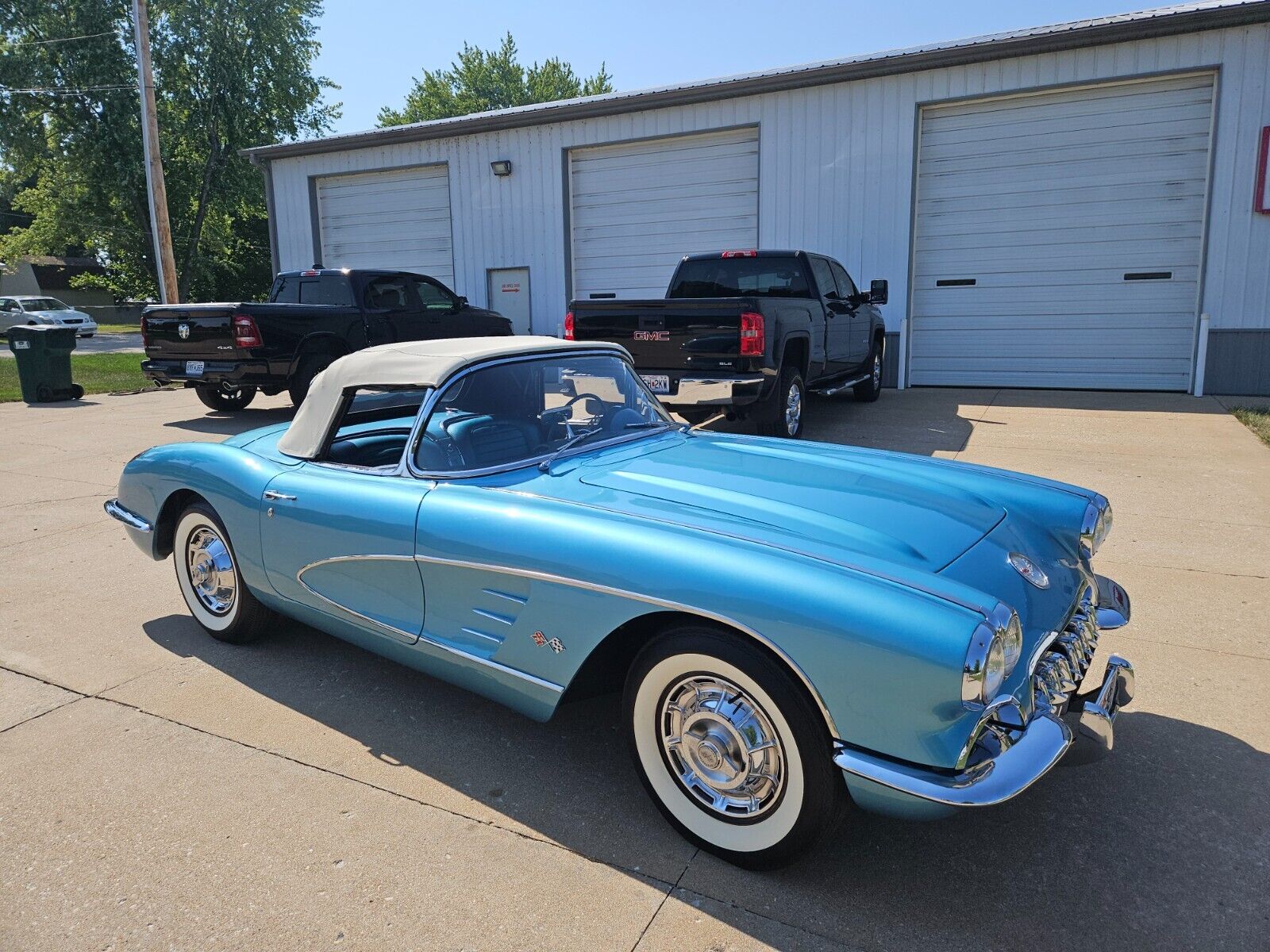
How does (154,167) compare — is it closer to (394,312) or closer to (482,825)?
(394,312)

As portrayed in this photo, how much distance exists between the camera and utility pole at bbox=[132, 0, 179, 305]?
18719 millimetres

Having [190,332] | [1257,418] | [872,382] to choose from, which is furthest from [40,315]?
[1257,418]

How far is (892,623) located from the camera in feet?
6.63

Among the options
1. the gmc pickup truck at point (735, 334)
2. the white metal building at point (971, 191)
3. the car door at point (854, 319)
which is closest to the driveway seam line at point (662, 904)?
the gmc pickup truck at point (735, 334)

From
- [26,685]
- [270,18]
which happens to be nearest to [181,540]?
[26,685]

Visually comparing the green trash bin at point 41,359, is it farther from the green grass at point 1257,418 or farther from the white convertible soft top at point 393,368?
the green grass at point 1257,418

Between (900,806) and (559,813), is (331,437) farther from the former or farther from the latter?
(900,806)

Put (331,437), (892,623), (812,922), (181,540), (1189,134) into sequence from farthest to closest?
(1189,134) → (181,540) → (331,437) → (812,922) → (892,623)

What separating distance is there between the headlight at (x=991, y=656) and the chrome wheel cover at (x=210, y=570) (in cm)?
313

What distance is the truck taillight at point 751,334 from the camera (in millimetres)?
7531

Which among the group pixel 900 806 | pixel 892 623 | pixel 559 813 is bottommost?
pixel 559 813

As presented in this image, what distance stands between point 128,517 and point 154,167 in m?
18.0

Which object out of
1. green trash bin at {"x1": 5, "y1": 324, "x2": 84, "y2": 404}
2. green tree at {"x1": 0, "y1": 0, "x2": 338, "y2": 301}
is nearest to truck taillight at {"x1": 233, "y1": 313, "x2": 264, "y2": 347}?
green trash bin at {"x1": 5, "y1": 324, "x2": 84, "y2": 404}

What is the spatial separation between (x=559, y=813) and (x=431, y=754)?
600mm
